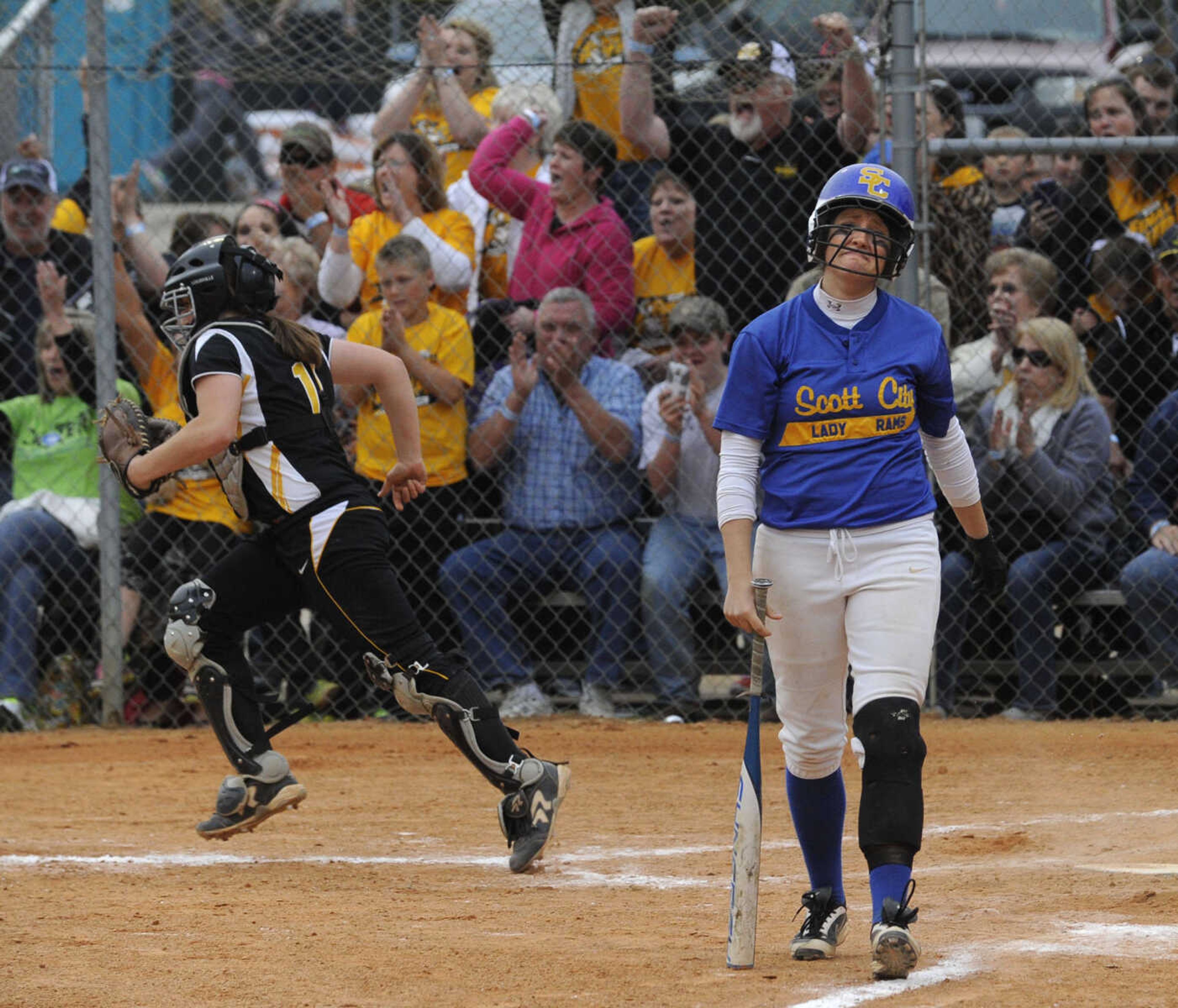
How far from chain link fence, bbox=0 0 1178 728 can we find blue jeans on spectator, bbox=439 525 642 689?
0.05 feet

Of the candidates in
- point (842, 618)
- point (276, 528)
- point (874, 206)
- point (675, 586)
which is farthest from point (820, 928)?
point (675, 586)

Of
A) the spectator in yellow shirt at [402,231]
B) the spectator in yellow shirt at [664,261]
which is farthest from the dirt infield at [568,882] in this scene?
the spectator in yellow shirt at [402,231]

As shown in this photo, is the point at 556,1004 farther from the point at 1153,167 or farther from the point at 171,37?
the point at 171,37

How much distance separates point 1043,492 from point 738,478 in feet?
13.8

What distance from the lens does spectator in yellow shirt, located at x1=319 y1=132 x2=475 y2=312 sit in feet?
28.2

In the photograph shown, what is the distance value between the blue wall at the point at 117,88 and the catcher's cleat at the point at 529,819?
4.71 m

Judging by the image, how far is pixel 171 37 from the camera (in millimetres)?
9820

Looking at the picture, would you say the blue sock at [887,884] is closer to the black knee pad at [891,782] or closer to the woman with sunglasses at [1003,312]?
the black knee pad at [891,782]

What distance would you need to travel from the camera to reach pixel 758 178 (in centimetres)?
845

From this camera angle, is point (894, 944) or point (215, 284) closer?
point (894, 944)

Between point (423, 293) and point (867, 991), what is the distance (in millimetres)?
5316

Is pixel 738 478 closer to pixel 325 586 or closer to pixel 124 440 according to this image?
pixel 325 586

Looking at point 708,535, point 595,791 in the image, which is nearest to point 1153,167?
point 708,535

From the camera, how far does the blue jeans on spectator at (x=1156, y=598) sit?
25.3 ft
